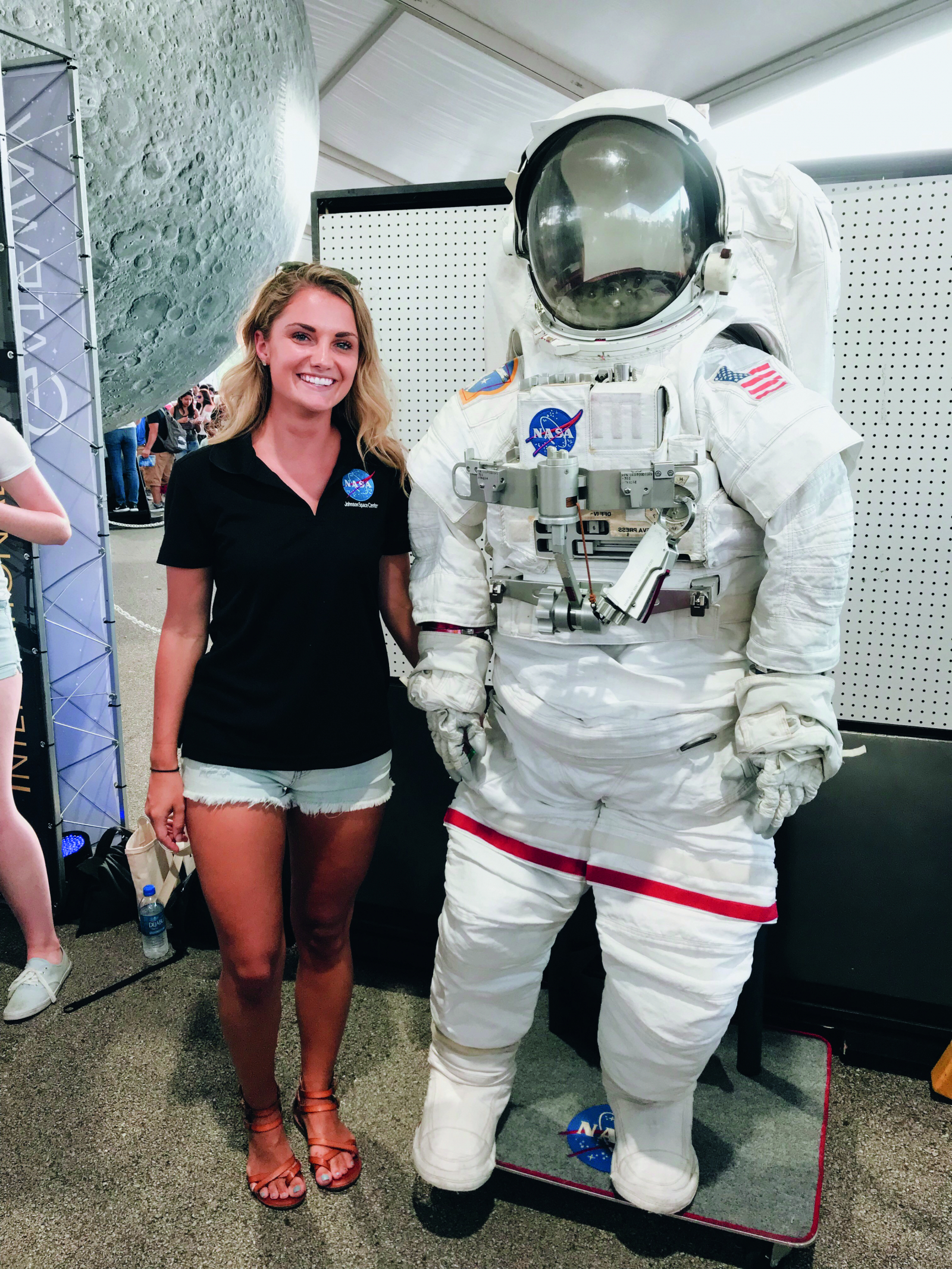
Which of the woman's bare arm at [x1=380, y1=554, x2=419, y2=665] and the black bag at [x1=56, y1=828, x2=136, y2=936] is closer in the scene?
the woman's bare arm at [x1=380, y1=554, x2=419, y2=665]

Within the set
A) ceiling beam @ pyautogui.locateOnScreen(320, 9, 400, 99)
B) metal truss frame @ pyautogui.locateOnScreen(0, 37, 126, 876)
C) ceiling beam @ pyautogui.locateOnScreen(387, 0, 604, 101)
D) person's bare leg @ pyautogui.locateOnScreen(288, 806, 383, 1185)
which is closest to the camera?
person's bare leg @ pyautogui.locateOnScreen(288, 806, 383, 1185)

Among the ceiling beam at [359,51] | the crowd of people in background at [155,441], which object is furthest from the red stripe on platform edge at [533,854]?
the ceiling beam at [359,51]

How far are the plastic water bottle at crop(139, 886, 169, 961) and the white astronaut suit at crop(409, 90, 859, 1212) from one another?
1049 mm

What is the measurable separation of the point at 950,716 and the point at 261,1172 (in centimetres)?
163

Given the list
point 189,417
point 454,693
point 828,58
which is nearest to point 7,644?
point 454,693

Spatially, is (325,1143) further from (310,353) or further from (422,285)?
(422,285)

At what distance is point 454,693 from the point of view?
1.46 meters

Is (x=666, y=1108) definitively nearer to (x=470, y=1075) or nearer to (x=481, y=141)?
(x=470, y=1075)

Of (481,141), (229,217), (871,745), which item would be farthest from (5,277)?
(481,141)

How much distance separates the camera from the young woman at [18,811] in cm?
200

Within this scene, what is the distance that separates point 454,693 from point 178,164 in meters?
1.58

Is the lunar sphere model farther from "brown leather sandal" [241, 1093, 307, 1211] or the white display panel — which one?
"brown leather sandal" [241, 1093, 307, 1211]

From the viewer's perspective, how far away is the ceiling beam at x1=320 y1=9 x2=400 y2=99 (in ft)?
15.1

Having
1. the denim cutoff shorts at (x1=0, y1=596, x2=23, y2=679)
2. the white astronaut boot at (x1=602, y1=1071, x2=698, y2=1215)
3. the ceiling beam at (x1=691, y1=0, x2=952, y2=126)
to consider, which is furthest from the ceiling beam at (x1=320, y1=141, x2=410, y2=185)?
the white astronaut boot at (x1=602, y1=1071, x2=698, y2=1215)
